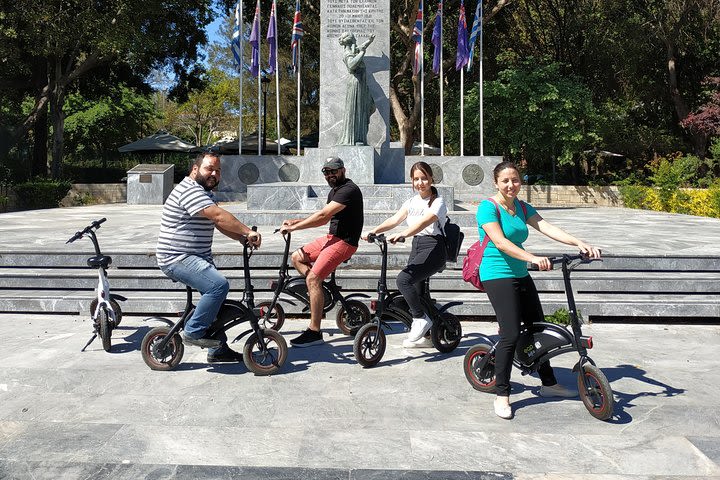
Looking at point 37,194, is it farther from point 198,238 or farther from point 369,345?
point 369,345

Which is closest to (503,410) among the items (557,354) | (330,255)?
(557,354)

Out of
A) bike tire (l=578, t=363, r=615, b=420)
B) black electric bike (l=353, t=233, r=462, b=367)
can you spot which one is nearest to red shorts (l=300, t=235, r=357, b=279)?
black electric bike (l=353, t=233, r=462, b=367)

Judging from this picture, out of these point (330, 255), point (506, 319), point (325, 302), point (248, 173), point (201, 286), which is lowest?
point (325, 302)

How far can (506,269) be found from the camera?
4496 millimetres

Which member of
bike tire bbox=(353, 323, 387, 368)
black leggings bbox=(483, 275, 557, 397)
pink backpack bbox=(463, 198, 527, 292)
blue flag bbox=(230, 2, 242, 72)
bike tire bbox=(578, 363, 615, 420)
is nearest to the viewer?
bike tire bbox=(578, 363, 615, 420)

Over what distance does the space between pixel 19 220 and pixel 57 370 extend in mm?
11484

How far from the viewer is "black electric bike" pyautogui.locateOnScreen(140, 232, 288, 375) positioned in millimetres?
5227

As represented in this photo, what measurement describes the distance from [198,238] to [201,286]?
38 cm

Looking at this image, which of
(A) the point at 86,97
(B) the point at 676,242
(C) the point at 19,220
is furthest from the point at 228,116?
(B) the point at 676,242

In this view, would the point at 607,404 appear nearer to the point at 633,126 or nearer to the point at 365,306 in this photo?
the point at 365,306

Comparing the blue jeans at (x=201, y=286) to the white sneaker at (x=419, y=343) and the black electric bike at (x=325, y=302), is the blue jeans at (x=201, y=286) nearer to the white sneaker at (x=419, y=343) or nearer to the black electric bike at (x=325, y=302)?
the black electric bike at (x=325, y=302)

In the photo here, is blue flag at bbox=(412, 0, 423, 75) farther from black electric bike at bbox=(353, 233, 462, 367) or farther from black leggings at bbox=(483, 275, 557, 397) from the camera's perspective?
black leggings at bbox=(483, 275, 557, 397)

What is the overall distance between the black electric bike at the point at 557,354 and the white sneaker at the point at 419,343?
1.06 metres

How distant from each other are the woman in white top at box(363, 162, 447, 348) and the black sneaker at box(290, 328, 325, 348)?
892 mm
